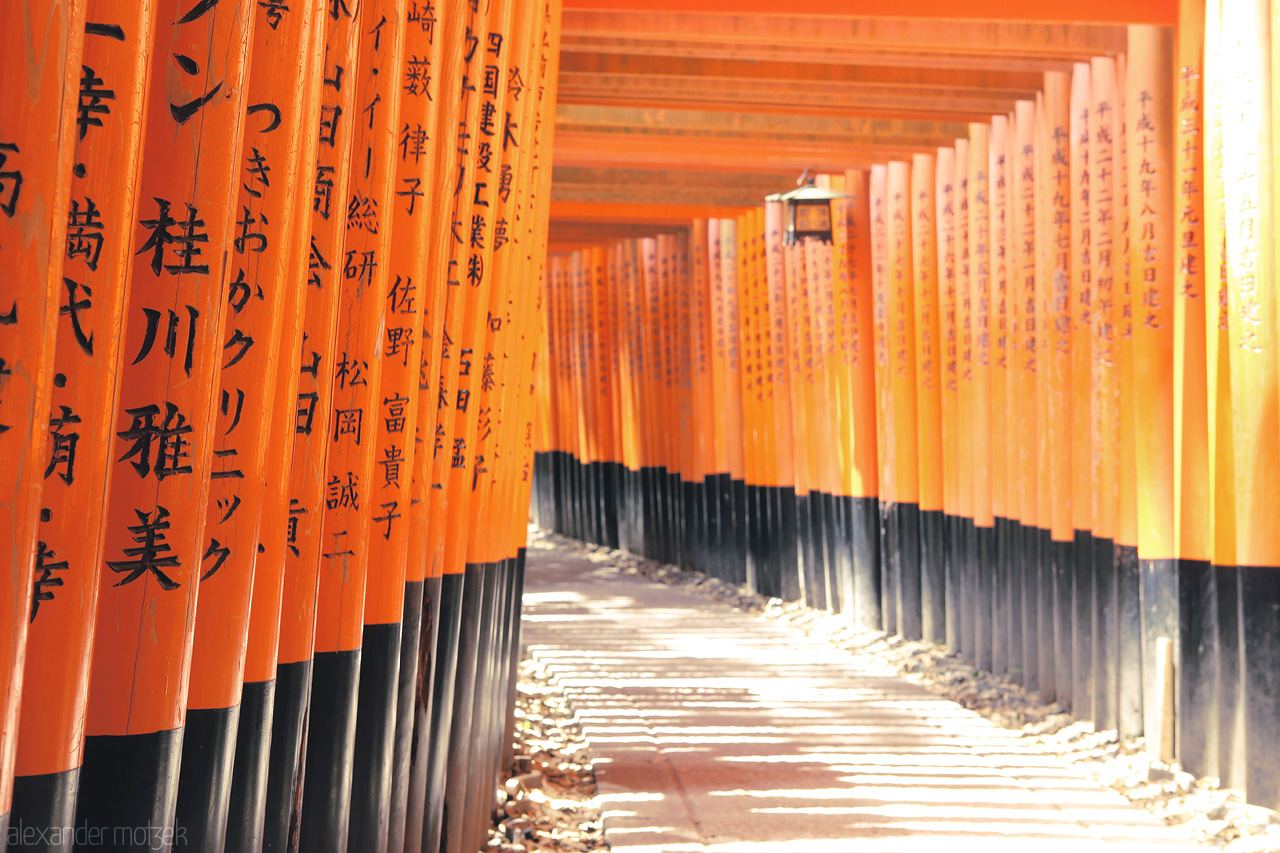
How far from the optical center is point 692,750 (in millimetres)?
5039

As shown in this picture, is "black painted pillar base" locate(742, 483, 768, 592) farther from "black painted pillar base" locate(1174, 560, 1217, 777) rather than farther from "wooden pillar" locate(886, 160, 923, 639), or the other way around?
"black painted pillar base" locate(1174, 560, 1217, 777)

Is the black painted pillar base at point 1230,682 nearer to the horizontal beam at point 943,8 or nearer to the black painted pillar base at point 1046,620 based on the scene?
the black painted pillar base at point 1046,620

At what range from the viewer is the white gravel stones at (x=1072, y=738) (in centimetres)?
402

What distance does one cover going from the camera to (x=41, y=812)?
1.33 m

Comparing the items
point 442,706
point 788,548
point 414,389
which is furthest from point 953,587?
point 414,389

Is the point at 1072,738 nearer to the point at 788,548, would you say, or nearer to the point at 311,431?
the point at 788,548

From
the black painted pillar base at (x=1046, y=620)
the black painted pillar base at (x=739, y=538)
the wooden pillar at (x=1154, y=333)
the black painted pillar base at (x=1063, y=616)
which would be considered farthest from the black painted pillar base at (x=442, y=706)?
the black painted pillar base at (x=739, y=538)

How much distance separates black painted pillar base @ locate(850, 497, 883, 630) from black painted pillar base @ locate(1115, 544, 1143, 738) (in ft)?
9.57

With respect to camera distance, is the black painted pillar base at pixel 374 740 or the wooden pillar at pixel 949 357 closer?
the black painted pillar base at pixel 374 740

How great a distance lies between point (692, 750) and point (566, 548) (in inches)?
366

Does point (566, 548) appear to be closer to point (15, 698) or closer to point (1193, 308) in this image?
point (1193, 308)

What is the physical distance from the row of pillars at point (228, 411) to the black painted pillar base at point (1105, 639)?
3572 millimetres

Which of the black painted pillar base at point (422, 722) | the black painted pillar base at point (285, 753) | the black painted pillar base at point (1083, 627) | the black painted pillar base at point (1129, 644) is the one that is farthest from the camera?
the black painted pillar base at point (1083, 627)

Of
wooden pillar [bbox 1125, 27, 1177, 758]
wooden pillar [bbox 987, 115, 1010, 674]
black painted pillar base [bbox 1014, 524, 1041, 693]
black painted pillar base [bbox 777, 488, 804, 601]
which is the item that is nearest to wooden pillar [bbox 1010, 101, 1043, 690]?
black painted pillar base [bbox 1014, 524, 1041, 693]
